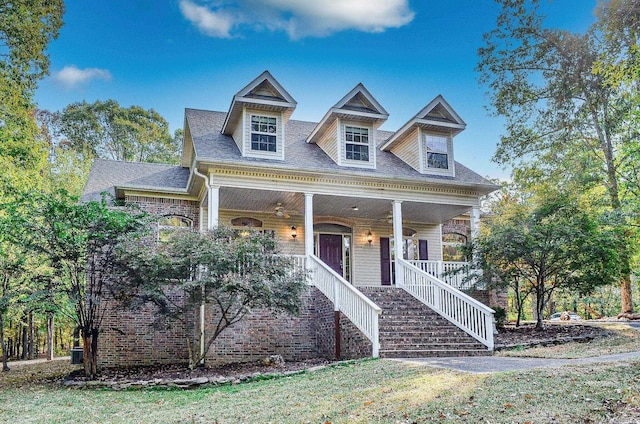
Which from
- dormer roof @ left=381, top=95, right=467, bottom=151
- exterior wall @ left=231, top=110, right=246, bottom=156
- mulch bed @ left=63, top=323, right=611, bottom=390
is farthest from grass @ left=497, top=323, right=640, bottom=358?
exterior wall @ left=231, top=110, right=246, bottom=156

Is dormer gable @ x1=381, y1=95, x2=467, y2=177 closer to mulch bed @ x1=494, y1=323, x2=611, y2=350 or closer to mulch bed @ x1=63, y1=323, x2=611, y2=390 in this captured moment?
mulch bed @ x1=494, y1=323, x2=611, y2=350

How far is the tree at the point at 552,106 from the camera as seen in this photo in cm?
1753

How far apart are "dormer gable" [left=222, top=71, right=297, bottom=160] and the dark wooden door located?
5.37m

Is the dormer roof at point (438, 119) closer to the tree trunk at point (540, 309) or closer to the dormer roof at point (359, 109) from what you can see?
the dormer roof at point (359, 109)

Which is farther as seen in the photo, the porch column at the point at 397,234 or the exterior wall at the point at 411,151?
the exterior wall at the point at 411,151

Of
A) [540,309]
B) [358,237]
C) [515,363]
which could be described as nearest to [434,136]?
[358,237]

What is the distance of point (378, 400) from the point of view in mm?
6305

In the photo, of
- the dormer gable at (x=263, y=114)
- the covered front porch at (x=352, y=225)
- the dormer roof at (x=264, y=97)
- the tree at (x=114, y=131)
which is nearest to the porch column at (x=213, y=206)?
the covered front porch at (x=352, y=225)

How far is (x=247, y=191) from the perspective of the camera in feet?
47.3

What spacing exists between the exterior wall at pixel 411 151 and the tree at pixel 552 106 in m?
4.43

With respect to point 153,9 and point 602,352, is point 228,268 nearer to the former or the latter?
point 602,352

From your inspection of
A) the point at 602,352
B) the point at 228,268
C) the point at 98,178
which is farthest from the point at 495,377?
the point at 98,178

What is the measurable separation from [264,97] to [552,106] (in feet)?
35.3

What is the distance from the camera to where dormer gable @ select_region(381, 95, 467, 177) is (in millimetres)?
16219
